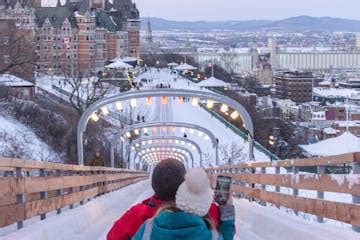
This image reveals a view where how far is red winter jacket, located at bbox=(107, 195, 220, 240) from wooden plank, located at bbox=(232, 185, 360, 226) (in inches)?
105

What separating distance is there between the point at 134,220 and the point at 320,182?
4346mm

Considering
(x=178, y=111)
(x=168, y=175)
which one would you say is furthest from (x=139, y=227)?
(x=178, y=111)

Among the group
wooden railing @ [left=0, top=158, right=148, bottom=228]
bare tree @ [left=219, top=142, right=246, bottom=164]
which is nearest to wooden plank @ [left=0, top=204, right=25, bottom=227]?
wooden railing @ [left=0, top=158, right=148, bottom=228]

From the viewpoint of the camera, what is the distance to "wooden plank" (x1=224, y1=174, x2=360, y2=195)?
26.5 ft

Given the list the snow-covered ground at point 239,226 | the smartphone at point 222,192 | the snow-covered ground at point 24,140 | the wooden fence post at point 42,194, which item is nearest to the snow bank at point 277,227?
the snow-covered ground at point 239,226

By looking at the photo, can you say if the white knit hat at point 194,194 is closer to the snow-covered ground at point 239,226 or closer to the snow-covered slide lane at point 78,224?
the snow-covered ground at point 239,226

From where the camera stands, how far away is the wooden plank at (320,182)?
8.08 meters

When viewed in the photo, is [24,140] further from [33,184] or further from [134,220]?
[134,220]

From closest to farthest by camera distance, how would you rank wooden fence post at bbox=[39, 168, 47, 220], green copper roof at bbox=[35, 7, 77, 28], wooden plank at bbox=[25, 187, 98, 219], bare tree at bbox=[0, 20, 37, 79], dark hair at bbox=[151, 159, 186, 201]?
1. dark hair at bbox=[151, 159, 186, 201]
2. wooden plank at bbox=[25, 187, 98, 219]
3. wooden fence post at bbox=[39, 168, 47, 220]
4. bare tree at bbox=[0, 20, 37, 79]
5. green copper roof at bbox=[35, 7, 77, 28]

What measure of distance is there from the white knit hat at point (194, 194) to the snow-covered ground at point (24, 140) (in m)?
28.4

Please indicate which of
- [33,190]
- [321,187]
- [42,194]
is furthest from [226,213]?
[42,194]

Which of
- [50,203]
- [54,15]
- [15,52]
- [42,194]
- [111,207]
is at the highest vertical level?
[54,15]

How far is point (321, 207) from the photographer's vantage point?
920 cm

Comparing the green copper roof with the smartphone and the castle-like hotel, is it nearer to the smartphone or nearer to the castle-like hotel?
the castle-like hotel
